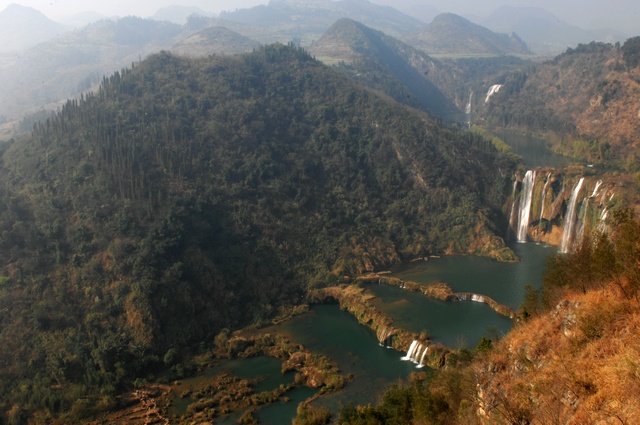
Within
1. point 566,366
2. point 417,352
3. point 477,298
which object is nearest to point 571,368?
point 566,366

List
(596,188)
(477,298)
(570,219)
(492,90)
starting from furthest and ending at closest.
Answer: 1. (492,90)
2. (570,219)
3. (596,188)
4. (477,298)

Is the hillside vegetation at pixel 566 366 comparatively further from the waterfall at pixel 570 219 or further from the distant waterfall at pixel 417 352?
the waterfall at pixel 570 219

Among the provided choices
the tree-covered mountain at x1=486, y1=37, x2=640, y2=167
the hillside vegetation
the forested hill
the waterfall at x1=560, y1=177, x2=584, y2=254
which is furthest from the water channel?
the tree-covered mountain at x1=486, y1=37, x2=640, y2=167

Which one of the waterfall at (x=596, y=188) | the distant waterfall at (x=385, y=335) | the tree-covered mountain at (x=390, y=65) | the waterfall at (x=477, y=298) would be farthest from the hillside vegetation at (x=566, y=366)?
the tree-covered mountain at (x=390, y=65)

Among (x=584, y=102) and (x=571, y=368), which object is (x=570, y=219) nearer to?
(x=571, y=368)

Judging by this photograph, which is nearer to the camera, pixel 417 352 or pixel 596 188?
pixel 417 352

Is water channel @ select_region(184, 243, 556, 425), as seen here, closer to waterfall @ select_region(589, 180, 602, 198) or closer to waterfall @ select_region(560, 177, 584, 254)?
waterfall @ select_region(560, 177, 584, 254)
